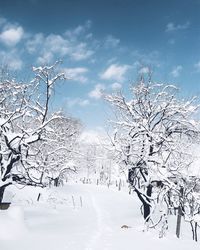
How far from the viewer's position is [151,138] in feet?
58.5

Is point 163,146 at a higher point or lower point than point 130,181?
higher

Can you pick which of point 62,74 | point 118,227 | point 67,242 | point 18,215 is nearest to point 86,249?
point 67,242

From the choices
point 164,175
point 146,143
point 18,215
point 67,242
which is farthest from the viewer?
point 146,143

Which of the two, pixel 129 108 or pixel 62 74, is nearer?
pixel 62 74

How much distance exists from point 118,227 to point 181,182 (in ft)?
12.6

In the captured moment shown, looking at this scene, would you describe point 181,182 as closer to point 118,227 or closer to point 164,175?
point 164,175

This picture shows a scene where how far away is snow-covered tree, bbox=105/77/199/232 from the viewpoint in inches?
685

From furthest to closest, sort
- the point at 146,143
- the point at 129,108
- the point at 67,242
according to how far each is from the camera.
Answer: the point at 129,108 < the point at 146,143 < the point at 67,242

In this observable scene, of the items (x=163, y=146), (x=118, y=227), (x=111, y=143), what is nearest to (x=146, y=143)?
(x=163, y=146)

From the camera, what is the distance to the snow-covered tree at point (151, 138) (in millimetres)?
17391

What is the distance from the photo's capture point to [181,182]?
56.9 ft

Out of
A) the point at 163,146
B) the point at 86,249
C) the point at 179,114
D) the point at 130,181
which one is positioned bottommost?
the point at 86,249

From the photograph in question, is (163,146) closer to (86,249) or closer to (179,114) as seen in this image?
(179,114)

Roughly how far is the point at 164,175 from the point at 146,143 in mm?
1980
